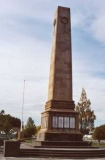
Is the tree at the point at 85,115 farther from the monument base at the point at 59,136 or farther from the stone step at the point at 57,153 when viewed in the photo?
the stone step at the point at 57,153

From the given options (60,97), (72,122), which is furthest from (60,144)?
(60,97)

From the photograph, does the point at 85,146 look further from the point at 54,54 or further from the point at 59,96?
the point at 54,54

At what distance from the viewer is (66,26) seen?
2456 cm

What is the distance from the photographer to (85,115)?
2082 inches

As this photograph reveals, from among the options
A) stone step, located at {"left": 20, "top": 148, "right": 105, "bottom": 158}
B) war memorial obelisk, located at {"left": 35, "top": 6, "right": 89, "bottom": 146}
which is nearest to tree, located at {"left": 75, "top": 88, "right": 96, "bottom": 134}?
war memorial obelisk, located at {"left": 35, "top": 6, "right": 89, "bottom": 146}

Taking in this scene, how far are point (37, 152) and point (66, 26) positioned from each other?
12890mm

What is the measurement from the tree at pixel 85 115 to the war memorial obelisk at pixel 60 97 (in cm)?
3043

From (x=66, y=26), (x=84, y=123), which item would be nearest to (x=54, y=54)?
(x=66, y=26)

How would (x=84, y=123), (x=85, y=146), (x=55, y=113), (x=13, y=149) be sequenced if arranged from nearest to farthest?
(x=13, y=149)
(x=85, y=146)
(x=55, y=113)
(x=84, y=123)

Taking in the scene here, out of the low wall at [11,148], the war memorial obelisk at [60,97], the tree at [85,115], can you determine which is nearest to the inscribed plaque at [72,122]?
the war memorial obelisk at [60,97]

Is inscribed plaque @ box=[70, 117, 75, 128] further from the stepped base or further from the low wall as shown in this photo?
the low wall

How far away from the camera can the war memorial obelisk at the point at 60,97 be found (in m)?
21.2

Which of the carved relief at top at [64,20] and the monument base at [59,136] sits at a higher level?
the carved relief at top at [64,20]

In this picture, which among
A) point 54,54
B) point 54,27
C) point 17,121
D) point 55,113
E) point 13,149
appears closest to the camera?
point 13,149
